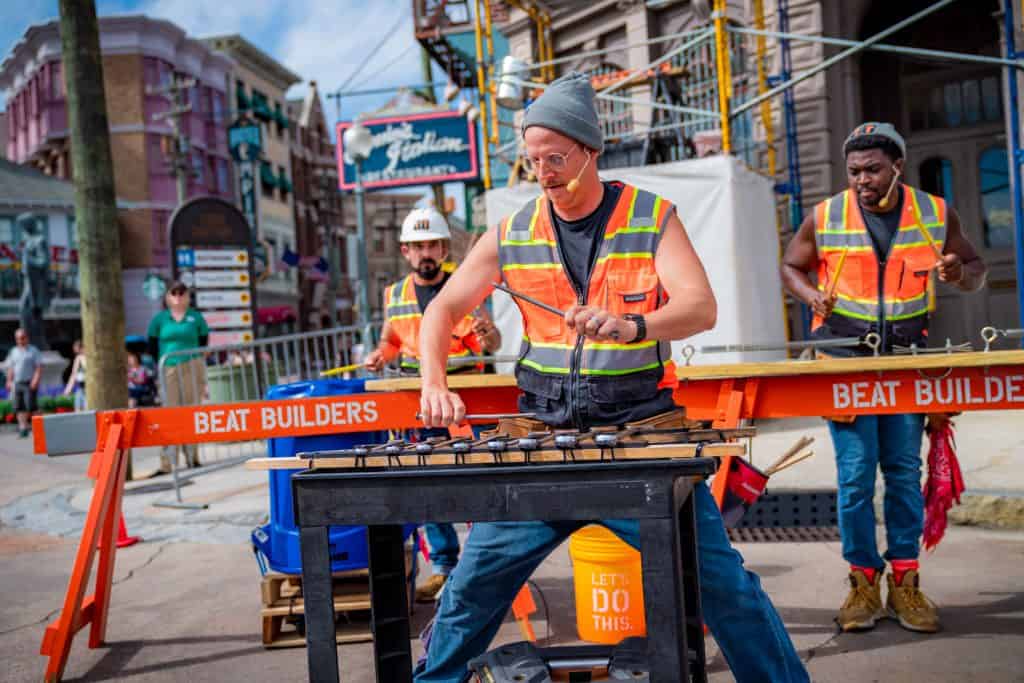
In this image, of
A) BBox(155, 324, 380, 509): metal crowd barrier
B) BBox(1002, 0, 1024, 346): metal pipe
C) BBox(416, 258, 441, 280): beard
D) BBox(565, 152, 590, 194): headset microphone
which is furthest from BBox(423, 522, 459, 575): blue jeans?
BBox(1002, 0, 1024, 346): metal pipe

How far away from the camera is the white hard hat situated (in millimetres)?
5656

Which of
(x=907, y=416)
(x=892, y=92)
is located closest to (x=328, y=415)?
(x=907, y=416)

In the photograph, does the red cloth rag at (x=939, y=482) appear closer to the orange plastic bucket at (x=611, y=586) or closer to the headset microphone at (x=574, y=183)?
the orange plastic bucket at (x=611, y=586)

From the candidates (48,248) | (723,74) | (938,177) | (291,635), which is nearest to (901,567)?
(291,635)

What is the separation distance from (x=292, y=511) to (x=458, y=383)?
1.09 metres

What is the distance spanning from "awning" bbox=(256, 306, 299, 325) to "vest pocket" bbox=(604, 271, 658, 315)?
4634cm

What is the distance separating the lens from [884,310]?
4.46m

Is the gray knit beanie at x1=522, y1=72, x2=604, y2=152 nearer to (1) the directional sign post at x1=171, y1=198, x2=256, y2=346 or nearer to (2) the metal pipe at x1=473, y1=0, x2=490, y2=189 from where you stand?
(2) the metal pipe at x1=473, y1=0, x2=490, y2=189

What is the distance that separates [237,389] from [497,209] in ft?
12.1

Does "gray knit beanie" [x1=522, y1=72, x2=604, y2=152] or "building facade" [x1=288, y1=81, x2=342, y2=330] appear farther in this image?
"building facade" [x1=288, y1=81, x2=342, y2=330]

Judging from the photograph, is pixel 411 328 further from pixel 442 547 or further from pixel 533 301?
pixel 533 301

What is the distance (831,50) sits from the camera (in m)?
13.6

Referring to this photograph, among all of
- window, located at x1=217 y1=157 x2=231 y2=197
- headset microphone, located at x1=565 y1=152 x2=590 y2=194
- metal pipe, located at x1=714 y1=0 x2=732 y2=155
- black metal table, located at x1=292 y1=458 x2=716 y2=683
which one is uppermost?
window, located at x1=217 y1=157 x2=231 y2=197

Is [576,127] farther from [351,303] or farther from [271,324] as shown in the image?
[351,303]
